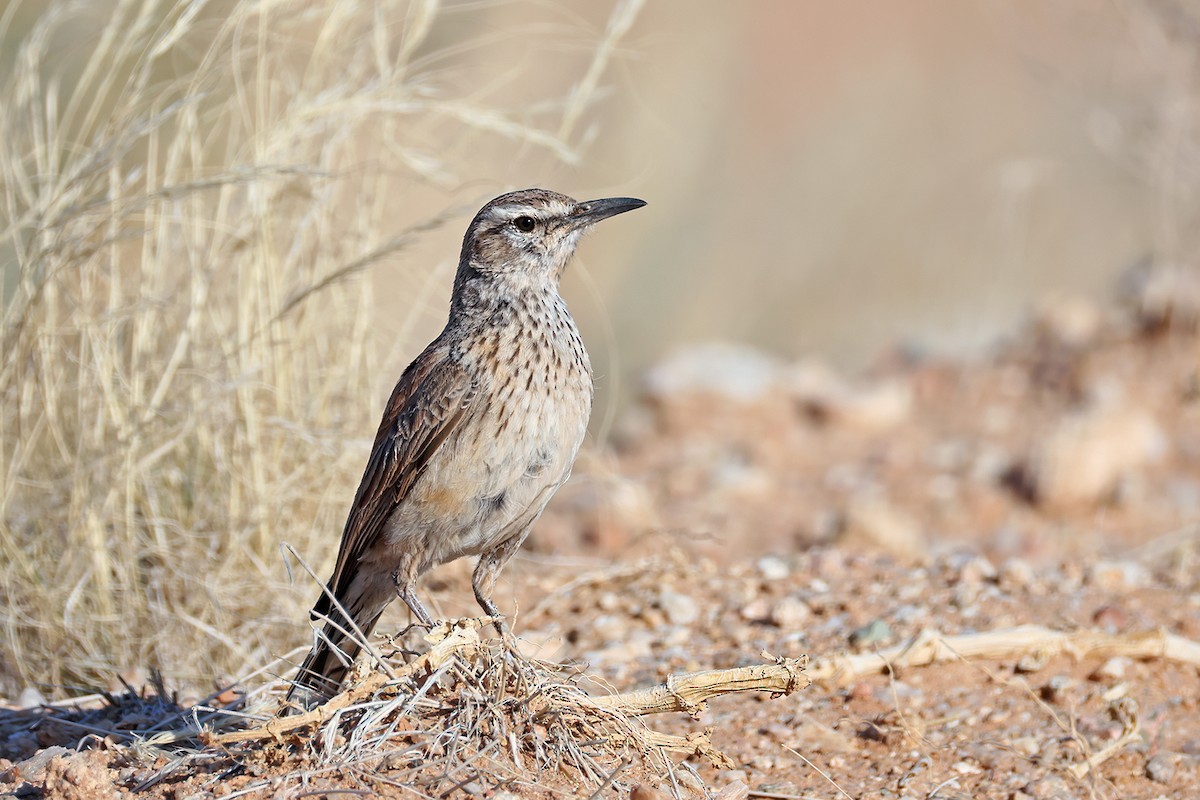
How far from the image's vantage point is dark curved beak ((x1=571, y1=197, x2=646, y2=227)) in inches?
175

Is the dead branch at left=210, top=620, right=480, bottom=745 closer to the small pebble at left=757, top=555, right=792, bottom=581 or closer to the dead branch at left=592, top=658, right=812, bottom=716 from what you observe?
the dead branch at left=592, top=658, right=812, bottom=716

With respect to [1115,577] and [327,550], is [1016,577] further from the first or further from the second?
[327,550]

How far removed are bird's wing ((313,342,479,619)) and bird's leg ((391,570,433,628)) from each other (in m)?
0.19

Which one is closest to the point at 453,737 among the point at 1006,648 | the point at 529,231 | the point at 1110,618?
the point at 529,231

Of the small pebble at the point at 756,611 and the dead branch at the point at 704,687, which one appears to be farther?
the small pebble at the point at 756,611

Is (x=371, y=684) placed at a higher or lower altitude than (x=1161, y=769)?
higher

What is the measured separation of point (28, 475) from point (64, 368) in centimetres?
43

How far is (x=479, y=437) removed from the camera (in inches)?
160

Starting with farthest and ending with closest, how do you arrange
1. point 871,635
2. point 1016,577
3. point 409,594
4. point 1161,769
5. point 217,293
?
point 217,293 → point 1016,577 → point 871,635 → point 409,594 → point 1161,769

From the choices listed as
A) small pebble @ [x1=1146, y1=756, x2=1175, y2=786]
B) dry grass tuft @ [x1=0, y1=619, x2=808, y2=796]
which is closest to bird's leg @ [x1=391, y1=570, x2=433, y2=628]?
dry grass tuft @ [x1=0, y1=619, x2=808, y2=796]

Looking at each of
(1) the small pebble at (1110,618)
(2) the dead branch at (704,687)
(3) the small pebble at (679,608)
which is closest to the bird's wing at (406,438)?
(2) the dead branch at (704,687)

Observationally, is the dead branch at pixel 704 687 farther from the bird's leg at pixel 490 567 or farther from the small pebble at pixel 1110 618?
the small pebble at pixel 1110 618

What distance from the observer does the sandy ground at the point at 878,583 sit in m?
3.91

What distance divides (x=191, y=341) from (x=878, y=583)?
2.81 metres
